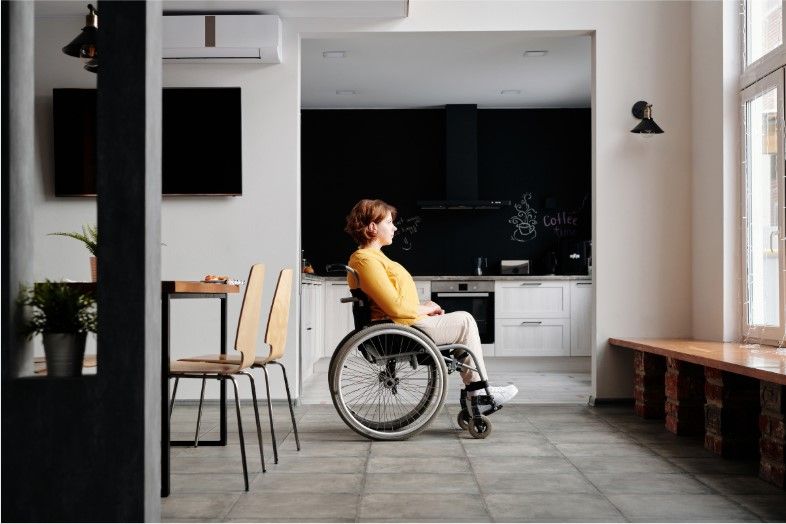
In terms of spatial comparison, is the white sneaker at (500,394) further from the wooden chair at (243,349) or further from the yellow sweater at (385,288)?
Result: the wooden chair at (243,349)

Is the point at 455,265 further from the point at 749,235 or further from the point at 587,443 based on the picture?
the point at 587,443

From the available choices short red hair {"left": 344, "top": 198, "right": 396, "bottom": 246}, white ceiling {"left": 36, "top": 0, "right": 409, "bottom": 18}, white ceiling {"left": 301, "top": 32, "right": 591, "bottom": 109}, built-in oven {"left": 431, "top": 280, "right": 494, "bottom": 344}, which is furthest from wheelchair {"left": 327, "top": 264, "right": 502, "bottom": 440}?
built-in oven {"left": 431, "top": 280, "right": 494, "bottom": 344}

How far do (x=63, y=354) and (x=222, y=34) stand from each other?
129 inches

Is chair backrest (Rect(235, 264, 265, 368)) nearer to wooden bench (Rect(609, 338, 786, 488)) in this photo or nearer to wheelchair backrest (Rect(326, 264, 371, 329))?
wheelchair backrest (Rect(326, 264, 371, 329))

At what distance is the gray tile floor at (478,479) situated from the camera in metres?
2.60

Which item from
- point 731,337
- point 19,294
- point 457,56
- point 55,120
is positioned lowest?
point 731,337

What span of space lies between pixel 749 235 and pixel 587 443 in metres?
1.52

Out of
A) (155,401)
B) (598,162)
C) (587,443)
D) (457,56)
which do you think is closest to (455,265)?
(457,56)

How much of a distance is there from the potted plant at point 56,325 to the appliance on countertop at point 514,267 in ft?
20.3

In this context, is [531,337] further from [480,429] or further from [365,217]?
[365,217]

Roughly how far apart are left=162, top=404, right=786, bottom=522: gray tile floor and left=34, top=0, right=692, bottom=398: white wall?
1.01 meters

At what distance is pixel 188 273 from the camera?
5.16 metres

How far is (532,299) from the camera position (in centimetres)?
751

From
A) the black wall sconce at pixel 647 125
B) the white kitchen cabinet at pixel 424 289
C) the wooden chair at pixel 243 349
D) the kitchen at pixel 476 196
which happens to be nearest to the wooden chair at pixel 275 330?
the wooden chair at pixel 243 349
